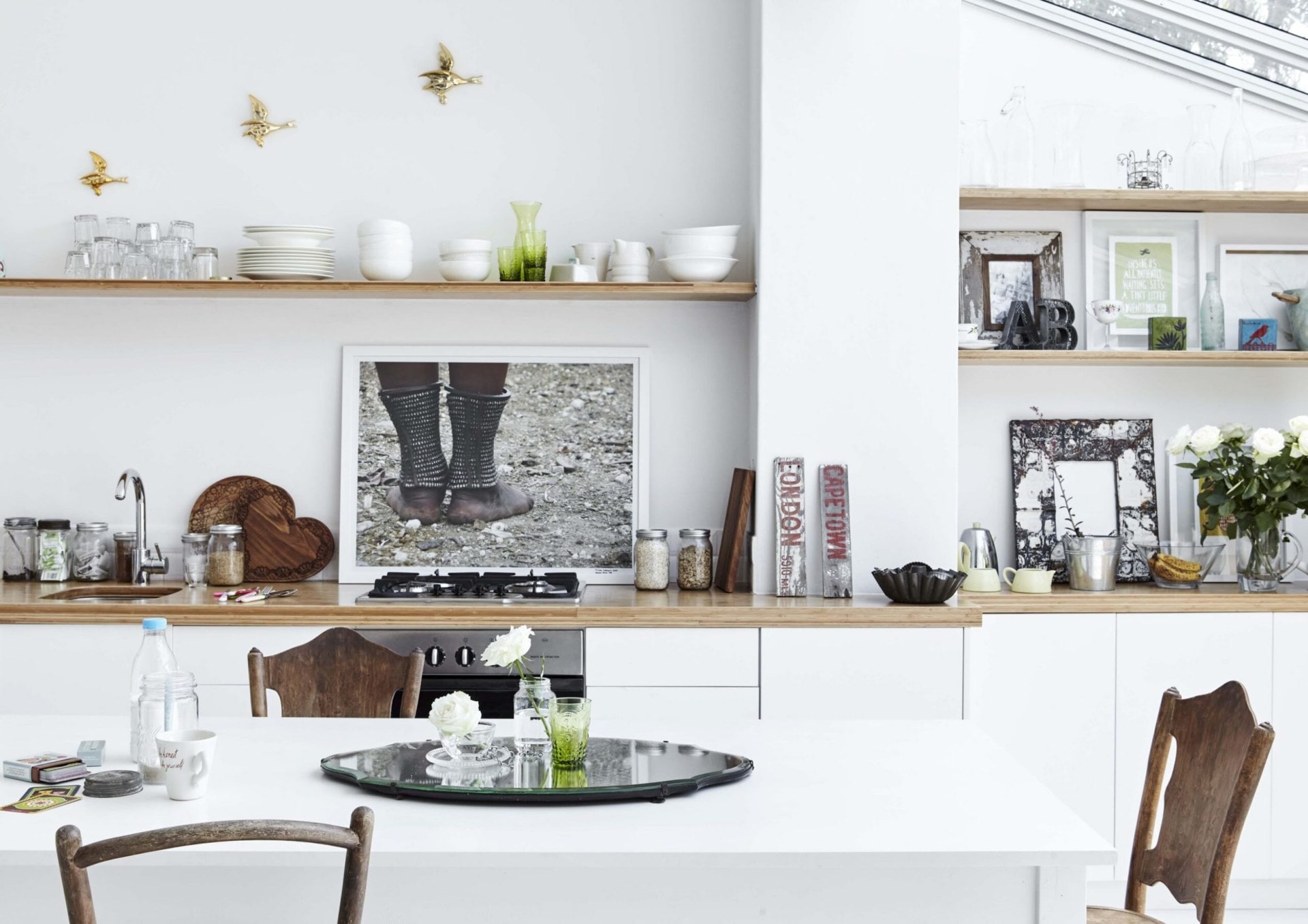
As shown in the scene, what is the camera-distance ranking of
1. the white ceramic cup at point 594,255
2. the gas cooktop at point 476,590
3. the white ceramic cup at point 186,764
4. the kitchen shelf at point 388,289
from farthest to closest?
the white ceramic cup at point 594,255 → the kitchen shelf at point 388,289 → the gas cooktop at point 476,590 → the white ceramic cup at point 186,764

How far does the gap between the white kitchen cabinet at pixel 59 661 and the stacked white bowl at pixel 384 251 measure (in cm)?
125

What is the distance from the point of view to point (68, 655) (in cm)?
345

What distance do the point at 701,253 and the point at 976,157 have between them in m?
0.98

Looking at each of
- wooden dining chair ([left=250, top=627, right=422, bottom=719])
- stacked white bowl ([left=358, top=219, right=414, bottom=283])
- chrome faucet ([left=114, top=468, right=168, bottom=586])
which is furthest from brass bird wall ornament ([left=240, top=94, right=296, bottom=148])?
wooden dining chair ([left=250, top=627, right=422, bottom=719])

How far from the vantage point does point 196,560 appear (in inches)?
154

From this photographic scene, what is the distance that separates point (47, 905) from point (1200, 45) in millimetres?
4115

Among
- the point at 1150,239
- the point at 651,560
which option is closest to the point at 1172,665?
the point at 1150,239

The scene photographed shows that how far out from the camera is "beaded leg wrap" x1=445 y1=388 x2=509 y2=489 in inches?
161

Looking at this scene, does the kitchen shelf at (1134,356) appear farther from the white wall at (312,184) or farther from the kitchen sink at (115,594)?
the kitchen sink at (115,594)

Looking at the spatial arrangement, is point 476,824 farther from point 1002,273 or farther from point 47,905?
point 1002,273

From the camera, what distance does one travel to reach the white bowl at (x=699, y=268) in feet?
12.5

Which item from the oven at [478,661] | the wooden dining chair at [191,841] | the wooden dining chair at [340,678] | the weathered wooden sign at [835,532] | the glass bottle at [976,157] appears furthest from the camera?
the glass bottle at [976,157]

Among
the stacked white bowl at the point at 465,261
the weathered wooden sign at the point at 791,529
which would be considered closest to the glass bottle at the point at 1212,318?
the weathered wooden sign at the point at 791,529

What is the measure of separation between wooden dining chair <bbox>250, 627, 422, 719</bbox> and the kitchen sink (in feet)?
4.16
